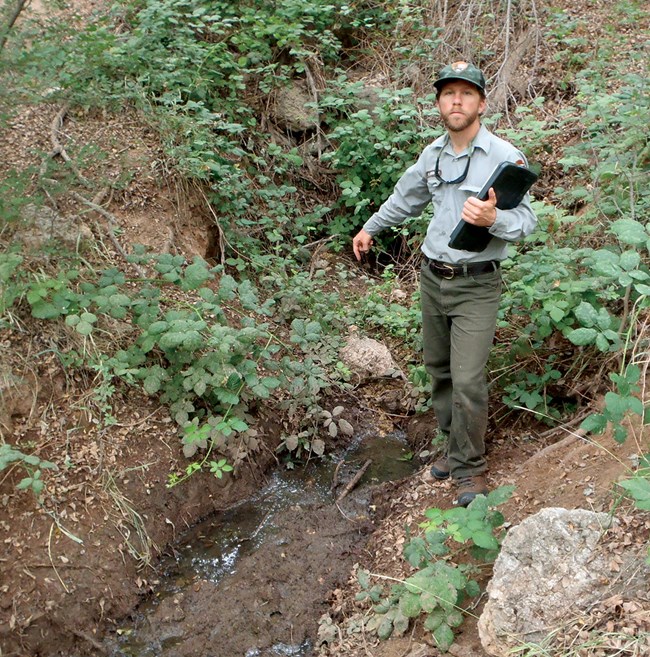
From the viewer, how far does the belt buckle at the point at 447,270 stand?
11.5 feet

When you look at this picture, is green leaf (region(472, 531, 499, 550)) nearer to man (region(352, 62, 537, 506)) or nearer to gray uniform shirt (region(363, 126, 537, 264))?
man (region(352, 62, 537, 506))

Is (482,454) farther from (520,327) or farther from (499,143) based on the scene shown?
(499,143)

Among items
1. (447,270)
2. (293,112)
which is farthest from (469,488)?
(293,112)

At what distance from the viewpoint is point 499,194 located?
314 centimetres

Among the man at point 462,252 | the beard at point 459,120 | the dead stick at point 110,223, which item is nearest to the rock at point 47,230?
the dead stick at point 110,223

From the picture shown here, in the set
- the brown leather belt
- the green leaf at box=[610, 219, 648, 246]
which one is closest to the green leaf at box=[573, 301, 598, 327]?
the green leaf at box=[610, 219, 648, 246]

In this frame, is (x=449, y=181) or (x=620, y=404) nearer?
(x=620, y=404)

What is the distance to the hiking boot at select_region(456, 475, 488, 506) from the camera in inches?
144

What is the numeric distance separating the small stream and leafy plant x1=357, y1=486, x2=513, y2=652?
1.81ft

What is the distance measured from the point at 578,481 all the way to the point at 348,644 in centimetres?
137

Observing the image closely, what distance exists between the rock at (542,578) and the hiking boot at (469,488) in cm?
99

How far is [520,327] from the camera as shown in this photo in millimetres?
4234

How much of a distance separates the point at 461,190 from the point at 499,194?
1.09 ft

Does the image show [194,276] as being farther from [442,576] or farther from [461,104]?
[442,576]
